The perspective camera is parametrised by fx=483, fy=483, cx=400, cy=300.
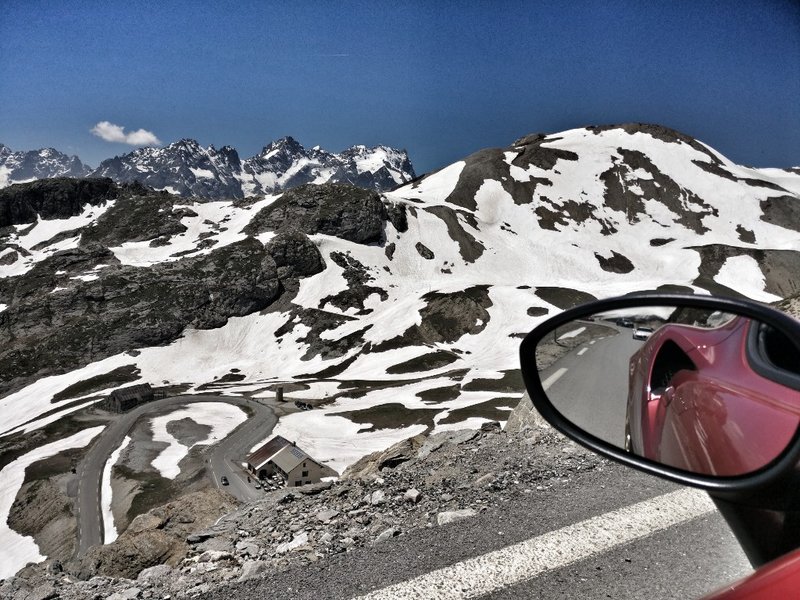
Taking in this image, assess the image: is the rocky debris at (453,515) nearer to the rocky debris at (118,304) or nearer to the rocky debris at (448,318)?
the rocky debris at (448,318)

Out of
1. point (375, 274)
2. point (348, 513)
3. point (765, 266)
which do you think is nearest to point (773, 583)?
point (348, 513)

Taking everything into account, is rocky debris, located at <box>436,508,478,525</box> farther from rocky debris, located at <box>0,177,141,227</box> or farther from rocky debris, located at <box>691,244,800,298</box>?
rocky debris, located at <box>0,177,141,227</box>

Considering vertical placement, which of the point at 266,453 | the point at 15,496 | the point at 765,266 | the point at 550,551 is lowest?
the point at 15,496

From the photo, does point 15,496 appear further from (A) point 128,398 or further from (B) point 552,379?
(B) point 552,379

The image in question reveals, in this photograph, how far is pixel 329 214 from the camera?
13850cm

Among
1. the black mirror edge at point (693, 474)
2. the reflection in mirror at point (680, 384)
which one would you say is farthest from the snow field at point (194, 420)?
the reflection in mirror at point (680, 384)

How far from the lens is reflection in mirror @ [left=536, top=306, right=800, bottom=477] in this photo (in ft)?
7.54

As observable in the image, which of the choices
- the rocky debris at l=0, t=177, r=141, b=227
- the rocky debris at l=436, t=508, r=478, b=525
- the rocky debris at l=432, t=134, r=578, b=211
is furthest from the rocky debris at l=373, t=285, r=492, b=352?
the rocky debris at l=0, t=177, r=141, b=227

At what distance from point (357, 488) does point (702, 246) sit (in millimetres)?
151797

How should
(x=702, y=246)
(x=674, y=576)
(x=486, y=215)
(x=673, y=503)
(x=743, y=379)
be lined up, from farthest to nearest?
(x=486, y=215), (x=702, y=246), (x=673, y=503), (x=674, y=576), (x=743, y=379)

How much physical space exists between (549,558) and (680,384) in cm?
240

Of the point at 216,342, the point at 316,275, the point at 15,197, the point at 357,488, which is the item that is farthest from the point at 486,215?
the point at 15,197

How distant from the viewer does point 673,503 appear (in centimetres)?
544

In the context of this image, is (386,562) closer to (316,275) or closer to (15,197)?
(316,275)
